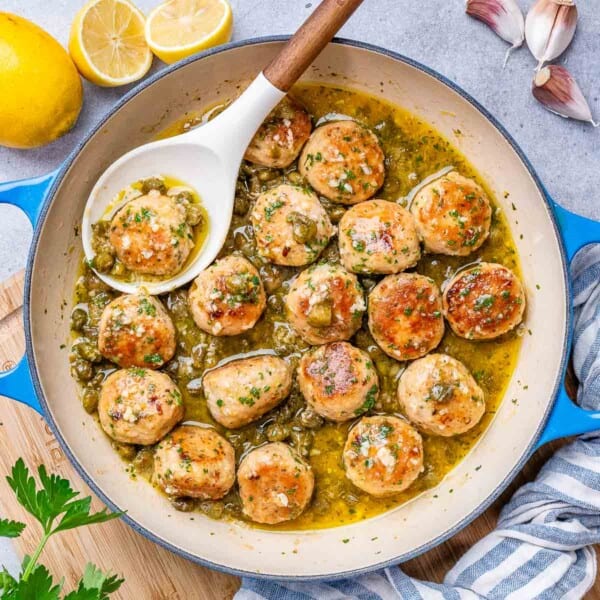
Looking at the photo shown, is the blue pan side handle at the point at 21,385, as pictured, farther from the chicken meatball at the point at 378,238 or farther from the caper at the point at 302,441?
the chicken meatball at the point at 378,238

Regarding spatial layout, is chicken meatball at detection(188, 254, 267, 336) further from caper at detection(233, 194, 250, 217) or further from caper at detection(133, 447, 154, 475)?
caper at detection(133, 447, 154, 475)

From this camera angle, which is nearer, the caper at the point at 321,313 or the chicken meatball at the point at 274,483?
the caper at the point at 321,313

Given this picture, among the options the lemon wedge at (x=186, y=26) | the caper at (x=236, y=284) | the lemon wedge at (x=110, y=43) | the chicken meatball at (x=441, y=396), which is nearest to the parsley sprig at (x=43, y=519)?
the caper at (x=236, y=284)

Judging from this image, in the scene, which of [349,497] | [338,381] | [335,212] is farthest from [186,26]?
[349,497]

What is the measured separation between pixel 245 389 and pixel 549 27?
2.39 meters

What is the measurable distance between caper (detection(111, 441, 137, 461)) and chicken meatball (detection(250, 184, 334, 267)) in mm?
1166

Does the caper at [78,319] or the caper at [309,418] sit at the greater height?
the caper at [309,418]

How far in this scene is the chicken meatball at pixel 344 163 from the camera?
382cm

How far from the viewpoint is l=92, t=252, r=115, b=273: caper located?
384 centimetres

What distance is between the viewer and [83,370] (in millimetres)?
3918

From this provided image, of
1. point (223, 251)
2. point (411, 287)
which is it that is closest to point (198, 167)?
point (223, 251)

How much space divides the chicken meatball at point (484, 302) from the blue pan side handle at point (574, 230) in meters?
0.32

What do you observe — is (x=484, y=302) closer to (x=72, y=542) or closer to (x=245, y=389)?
(x=245, y=389)

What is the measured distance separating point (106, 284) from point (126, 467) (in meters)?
0.93
